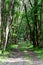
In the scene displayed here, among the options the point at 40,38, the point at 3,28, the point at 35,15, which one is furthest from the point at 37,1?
the point at 3,28

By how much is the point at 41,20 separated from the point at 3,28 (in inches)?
292

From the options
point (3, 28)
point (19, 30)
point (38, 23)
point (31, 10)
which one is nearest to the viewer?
point (3, 28)

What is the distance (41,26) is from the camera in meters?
28.3

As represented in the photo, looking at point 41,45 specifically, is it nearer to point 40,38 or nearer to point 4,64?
point 40,38

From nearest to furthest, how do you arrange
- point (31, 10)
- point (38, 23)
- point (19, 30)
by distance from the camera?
1. point (31, 10)
2. point (38, 23)
3. point (19, 30)

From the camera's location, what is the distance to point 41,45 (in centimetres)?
2764

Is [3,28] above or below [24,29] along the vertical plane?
above

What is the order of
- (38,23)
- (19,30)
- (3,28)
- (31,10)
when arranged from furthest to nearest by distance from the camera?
1. (19,30)
2. (38,23)
3. (31,10)
4. (3,28)

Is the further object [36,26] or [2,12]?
[36,26]

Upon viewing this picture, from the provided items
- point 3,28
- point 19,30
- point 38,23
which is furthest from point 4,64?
point 19,30

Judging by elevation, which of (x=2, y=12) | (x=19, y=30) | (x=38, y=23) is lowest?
(x=19, y=30)

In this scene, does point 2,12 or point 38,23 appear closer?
point 2,12

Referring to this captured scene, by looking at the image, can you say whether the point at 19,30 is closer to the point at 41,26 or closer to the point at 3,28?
the point at 41,26

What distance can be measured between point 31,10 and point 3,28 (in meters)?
4.56
